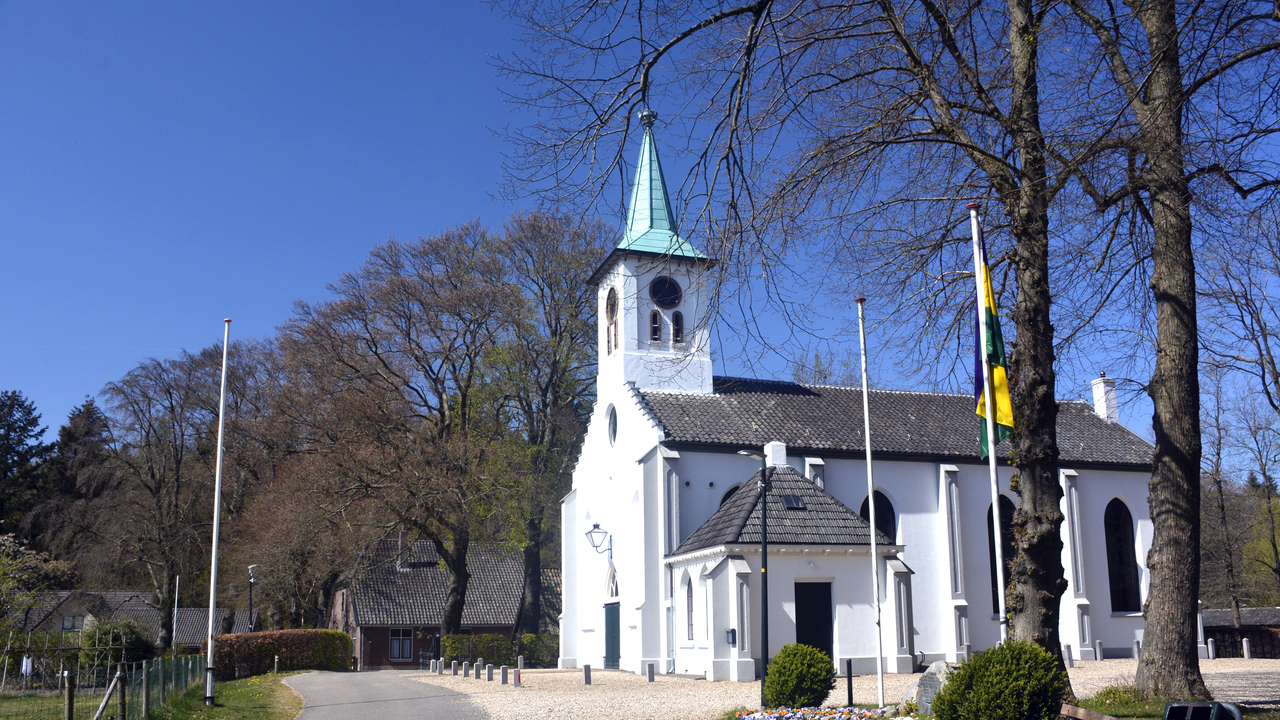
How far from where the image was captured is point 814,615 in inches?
960

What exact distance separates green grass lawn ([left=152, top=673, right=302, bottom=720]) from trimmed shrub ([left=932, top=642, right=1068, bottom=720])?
487 inches

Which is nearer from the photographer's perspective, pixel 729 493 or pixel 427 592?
pixel 729 493

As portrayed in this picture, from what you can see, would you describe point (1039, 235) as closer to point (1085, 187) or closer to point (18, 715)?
point (1085, 187)

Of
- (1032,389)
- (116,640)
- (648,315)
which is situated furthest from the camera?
(648,315)

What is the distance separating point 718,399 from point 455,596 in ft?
44.8

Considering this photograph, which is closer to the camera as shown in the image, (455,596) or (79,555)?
(455,596)

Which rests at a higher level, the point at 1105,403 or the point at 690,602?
A: the point at 1105,403

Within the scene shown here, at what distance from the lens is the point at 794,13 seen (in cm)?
960

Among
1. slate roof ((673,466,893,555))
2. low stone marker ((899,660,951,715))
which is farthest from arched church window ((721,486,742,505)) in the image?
low stone marker ((899,660,951,715))

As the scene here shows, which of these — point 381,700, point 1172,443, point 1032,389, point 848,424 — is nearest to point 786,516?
point 848,424

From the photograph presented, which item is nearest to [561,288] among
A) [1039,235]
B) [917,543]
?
[917,543]

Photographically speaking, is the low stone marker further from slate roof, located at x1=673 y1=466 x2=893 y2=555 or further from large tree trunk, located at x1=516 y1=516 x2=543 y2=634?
large tree trunk, located at x1=516 y1=516 x2=543 y2=634

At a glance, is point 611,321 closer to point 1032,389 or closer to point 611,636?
point 611,636

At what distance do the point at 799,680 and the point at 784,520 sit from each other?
10.7 m
